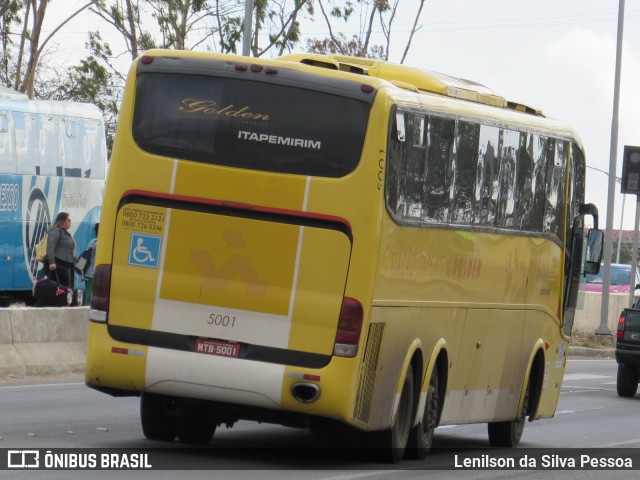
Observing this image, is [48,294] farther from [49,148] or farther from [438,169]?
[438,169]

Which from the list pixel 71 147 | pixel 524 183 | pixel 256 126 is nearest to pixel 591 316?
pixel 71 147

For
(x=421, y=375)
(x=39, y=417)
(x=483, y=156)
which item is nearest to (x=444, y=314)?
(x=421, y=375)

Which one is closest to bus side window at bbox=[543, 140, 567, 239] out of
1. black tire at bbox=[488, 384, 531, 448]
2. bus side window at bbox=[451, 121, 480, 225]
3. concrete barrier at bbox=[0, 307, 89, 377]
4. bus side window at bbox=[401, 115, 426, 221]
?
black tire at bbox=[488, 384, 531, 448]

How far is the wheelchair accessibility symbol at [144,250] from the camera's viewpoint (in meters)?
12.2

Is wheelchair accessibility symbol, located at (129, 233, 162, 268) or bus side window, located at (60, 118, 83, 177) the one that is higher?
bus side window, located at (60, 118, 83, 177)

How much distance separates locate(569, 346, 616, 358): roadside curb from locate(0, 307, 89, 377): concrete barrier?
16.5m

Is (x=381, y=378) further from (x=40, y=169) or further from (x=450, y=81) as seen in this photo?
(x=40, y=169)

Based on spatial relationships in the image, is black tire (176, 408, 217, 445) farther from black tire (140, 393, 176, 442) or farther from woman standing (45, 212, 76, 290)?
woman standing (45, 212, 76, 290)

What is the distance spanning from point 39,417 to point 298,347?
4.06 m

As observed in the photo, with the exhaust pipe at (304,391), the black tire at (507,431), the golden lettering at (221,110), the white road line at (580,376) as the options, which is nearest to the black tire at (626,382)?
the white road line at (580,376)

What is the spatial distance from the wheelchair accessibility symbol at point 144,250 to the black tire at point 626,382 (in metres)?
14.1

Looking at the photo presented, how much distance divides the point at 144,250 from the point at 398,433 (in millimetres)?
2721

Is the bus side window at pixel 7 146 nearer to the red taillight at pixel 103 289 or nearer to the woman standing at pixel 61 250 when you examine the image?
the woman standing at pixel 61 250

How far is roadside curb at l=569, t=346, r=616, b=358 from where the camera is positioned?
35.4m
